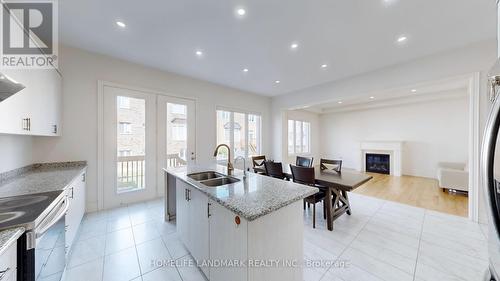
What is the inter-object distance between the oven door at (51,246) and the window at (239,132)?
3507 millimetres

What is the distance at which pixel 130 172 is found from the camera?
3420 millimetres

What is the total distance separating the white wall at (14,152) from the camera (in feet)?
6.21

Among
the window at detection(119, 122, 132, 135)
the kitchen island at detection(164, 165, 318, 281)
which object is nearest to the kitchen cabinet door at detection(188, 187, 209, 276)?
the kitchen island at detection(164, 165, 318, 281)

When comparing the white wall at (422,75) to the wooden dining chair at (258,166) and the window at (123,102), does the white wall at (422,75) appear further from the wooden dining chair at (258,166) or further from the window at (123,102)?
the window at (123,102)

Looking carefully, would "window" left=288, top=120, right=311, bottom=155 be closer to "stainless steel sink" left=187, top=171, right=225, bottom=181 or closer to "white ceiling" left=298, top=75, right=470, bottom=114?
"white ceiling" left=298, top=75, right=470, bottom=114

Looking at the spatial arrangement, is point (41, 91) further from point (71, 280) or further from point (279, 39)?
point (279, 39)

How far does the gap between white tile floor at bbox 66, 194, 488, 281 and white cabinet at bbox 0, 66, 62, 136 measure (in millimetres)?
1469

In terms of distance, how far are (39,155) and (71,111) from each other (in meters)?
0.79

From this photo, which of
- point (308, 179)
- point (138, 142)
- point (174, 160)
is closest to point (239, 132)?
point (174, 160)

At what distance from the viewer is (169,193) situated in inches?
112

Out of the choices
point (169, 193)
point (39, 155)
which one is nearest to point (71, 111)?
point (39, 155)

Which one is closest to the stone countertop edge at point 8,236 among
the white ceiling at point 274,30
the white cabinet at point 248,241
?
the white cabinet at point 248,241
